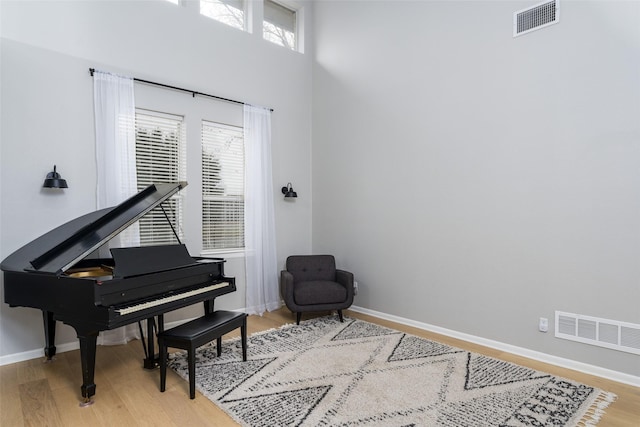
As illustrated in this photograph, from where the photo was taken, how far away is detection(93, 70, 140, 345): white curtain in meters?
3.55

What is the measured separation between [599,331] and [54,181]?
4784 millimetres

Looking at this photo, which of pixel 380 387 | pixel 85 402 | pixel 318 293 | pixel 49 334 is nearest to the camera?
pixel 85 402

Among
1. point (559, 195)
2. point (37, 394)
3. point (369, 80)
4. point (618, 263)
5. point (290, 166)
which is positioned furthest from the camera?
point (290, 166)

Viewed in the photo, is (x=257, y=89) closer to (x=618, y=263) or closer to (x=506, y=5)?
(x=506, y=5)

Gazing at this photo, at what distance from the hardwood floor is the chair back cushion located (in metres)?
1.96

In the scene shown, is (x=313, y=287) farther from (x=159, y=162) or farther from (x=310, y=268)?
(x=159, y=162)

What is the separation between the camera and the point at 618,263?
9.31 ft

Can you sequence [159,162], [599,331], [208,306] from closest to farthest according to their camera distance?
[599,331]
[208,306]
[159,162]

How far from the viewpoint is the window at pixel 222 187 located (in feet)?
14.6

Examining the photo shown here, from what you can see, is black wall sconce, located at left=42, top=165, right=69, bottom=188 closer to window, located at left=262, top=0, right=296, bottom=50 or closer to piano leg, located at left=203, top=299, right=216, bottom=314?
piano leg, located at left=203, top=299, right=216, bottom=314

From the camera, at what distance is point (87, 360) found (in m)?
2.44

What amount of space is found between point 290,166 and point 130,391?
344 centimetres

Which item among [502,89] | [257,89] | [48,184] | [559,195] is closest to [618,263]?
[559,195]

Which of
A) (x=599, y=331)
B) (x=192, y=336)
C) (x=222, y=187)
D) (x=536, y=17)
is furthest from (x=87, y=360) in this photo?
(x=536, y=17)
